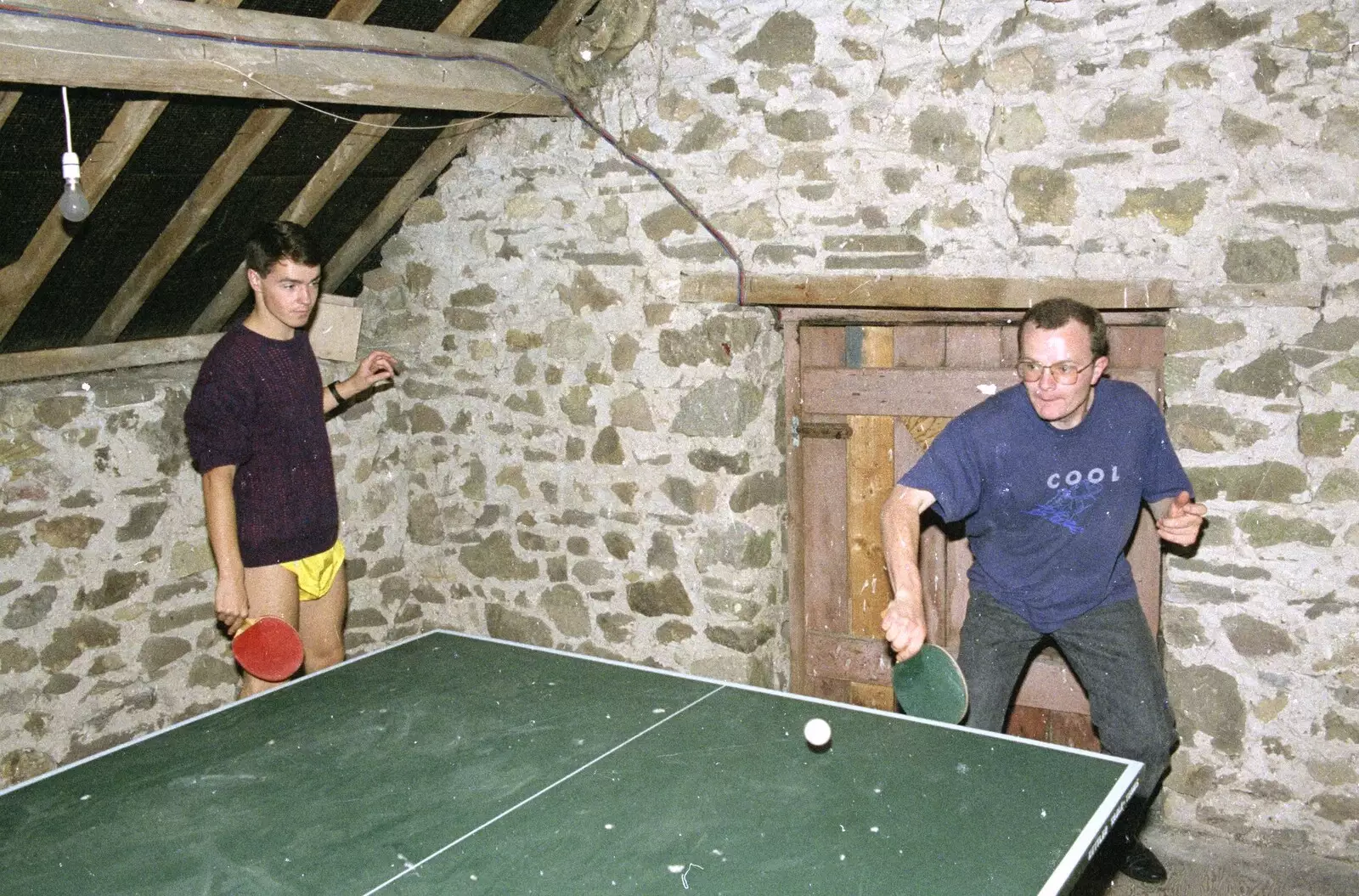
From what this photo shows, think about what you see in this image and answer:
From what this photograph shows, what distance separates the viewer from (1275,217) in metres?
3.30

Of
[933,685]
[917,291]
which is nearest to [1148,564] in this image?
[917,291]

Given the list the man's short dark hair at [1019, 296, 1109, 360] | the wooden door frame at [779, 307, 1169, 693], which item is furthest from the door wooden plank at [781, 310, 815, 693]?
the man's short dark hair at [1019, 296, 1109, 360]

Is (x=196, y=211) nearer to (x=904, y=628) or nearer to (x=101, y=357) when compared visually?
(x=101, y=357)

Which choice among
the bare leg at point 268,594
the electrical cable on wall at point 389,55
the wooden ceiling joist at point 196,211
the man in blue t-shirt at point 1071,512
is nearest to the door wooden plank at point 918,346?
the electrical cable on wall at point 389,55

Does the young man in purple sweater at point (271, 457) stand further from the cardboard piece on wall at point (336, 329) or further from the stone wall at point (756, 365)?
the cardboard piece on wall at point (336, 329)

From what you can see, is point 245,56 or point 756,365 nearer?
point 245,56

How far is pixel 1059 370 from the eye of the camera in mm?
3068

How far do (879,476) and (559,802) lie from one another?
212cm

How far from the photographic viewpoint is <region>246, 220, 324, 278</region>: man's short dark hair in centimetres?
357

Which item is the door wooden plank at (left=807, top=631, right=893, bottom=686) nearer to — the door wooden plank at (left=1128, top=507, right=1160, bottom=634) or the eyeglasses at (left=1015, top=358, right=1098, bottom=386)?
the door wooden plank at (left=1128, top=507, right=1160, bottom=634)

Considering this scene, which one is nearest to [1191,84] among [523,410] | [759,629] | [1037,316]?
[1037,316]

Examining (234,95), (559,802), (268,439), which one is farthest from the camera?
(268,439)

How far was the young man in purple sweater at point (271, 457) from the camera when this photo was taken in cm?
351

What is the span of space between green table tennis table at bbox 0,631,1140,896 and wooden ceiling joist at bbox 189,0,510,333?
196 centimetres
